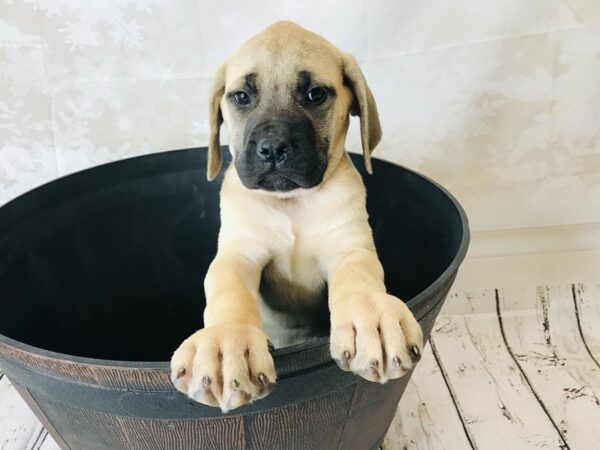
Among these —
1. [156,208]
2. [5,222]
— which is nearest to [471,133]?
[156,208]

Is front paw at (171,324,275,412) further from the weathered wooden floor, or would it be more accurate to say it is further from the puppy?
the weathered wooden floor

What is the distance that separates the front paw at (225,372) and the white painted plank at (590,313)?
1209mm

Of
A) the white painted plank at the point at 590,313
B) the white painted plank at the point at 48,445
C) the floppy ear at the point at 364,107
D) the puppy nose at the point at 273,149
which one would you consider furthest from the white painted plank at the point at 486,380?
the white painted plank at the point at 48,445

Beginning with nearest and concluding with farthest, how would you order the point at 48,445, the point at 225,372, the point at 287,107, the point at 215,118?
the point at 225,372, the point at 287,107, the point at 215,118, the point at 48,445

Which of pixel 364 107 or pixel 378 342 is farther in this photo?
pixel 364 107

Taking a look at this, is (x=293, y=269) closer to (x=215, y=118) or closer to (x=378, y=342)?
(x=215, y=118)

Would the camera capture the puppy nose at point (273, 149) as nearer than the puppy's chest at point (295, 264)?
Yes

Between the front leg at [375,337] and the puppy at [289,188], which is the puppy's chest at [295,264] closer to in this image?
the puppy at [289,188]

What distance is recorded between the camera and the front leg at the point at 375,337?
810mm

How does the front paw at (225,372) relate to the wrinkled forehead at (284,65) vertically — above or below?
below

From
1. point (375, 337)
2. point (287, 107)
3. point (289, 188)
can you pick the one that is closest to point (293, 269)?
point (289, 188)

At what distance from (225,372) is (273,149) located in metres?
0.46

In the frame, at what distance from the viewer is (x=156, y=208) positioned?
160 centimetres

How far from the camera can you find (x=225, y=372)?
77 centimetres
